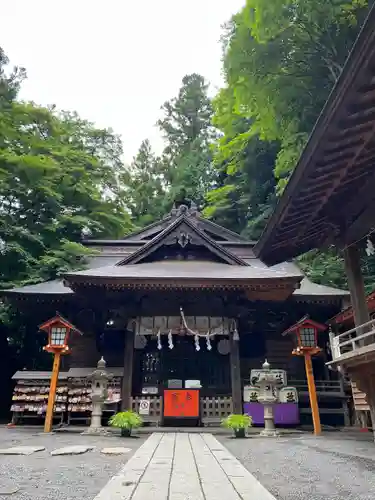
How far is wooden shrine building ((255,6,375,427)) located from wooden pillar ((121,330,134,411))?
19.5 ft

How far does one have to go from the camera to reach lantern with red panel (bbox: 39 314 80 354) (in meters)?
11.6

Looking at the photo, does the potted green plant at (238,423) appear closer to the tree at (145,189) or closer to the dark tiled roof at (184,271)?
the dark tiled roof at (184,271)

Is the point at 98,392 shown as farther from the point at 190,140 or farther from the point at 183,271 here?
the point at 190,140

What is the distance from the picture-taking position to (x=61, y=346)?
11.6 m

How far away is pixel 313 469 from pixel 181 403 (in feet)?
24.7

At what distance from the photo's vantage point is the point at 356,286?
834 cm

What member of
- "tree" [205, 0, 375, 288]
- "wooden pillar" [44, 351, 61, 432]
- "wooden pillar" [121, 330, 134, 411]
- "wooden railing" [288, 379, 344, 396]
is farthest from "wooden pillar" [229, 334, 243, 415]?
→ "wooden pillar" [44, 351, 61, 432]

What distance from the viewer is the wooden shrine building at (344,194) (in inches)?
177

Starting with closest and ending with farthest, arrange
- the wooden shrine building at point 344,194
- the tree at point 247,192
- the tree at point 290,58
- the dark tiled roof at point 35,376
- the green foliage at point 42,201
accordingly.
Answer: the wooden shrine building at point 344,194, the dark tiled roof at point 35,376, the tree at point 290,58, the green foliage at point 42,201, the tree at point 247,192

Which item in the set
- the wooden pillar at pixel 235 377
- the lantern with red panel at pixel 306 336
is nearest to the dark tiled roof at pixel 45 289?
the wooden pillar at pixel 235 377

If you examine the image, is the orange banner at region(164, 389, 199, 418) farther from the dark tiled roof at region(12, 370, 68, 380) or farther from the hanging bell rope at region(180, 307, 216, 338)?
the dark tiled roof at region(12, 370, 68, 380)

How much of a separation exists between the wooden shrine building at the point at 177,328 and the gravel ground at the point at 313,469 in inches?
213

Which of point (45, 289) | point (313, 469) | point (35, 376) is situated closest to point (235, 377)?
point (35, 376)

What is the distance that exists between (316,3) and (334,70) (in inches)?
99.3
